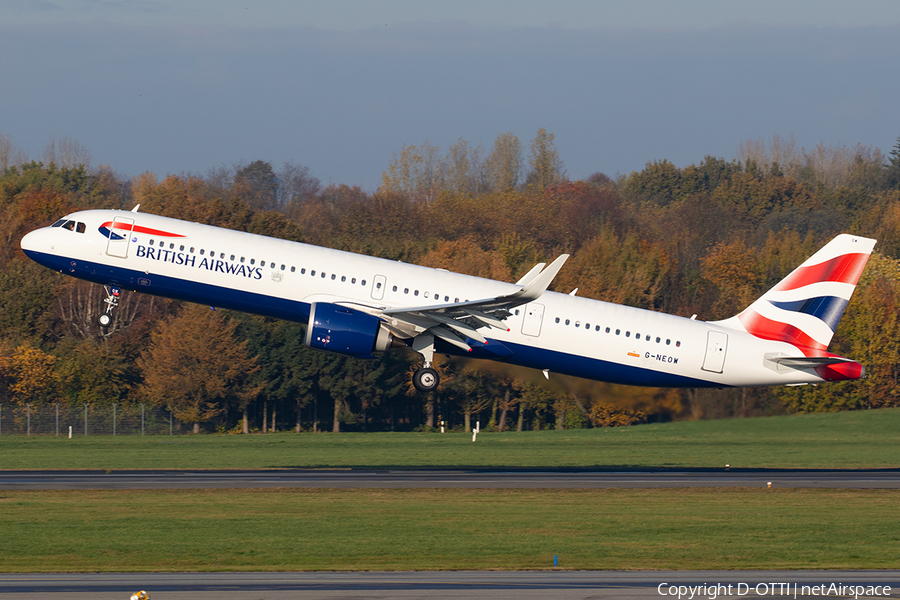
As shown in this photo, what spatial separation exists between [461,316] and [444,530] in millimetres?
10795

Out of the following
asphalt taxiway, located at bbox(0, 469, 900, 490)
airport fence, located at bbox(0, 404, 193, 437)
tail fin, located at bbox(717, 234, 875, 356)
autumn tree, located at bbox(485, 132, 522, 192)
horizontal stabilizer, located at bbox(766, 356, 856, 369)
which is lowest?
asphalt taxiway, located at bbox(0, 469, 900, 490)

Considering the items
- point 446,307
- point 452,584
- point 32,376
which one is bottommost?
point 452,584

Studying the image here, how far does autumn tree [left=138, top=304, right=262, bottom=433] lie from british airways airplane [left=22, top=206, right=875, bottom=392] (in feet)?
→ 127

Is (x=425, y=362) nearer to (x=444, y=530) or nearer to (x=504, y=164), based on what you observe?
(x=444, y=530)

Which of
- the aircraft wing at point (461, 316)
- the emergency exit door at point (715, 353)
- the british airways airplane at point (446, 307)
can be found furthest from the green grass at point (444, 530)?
the aircraft wing at point (461, 316)

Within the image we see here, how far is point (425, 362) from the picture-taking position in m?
40.8

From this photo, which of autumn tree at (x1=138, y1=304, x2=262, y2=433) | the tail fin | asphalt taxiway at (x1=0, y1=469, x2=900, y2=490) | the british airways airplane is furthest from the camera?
autumn tree at (x1=138, y1=304, x2=262, y2=433)

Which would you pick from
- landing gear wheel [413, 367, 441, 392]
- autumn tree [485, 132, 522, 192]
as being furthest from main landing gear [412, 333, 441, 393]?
autumn tree [485, 132, 522, 192]

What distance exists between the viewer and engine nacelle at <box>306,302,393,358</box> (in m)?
38.1

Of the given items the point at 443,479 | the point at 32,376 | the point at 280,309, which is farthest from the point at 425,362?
the point at 32,376

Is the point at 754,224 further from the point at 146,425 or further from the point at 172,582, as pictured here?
the point at 172,582

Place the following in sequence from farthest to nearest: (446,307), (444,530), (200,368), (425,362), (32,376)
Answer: (200,368), (32,376), (425,362), (446,307), (444,530)

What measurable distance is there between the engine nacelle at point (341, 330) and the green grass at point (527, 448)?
11.6 m

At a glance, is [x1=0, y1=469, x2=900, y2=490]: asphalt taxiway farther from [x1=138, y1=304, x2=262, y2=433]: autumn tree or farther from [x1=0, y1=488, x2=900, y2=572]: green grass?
[x1=138, y1=304, x2=262, y2=433]: autumn tree
